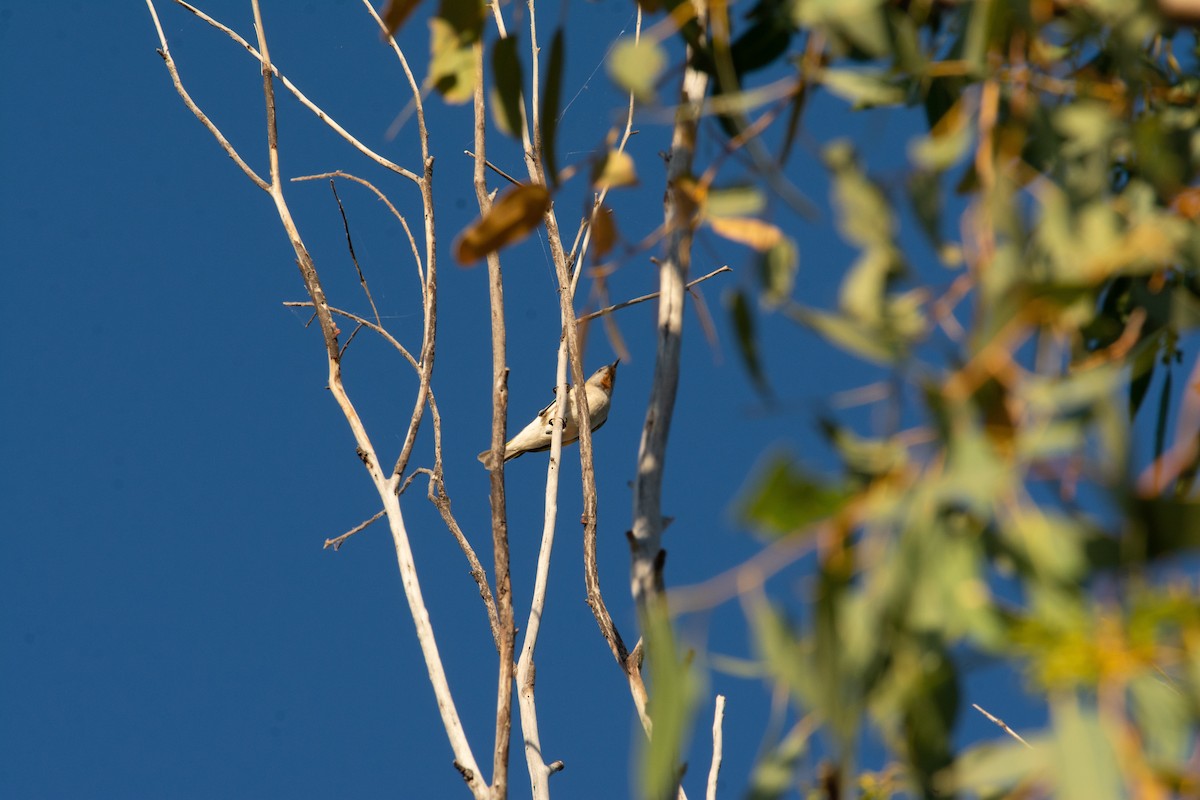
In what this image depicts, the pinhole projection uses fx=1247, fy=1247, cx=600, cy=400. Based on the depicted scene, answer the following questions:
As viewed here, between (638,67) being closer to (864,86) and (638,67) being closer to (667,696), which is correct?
(864,86)

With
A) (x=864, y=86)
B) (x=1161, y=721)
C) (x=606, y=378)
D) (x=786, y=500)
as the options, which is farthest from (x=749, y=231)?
(x=606, y=378)

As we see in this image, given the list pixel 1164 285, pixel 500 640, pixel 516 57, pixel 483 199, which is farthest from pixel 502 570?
pixel 1164 285

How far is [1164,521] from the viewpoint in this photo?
0.66 m

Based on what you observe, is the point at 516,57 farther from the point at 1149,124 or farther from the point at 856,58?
the point at 1149,124

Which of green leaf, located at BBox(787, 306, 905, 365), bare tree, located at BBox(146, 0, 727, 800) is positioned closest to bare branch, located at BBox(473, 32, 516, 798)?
bare tree, located at BBox(146, 0, 727, 800)

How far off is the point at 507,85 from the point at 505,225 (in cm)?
15

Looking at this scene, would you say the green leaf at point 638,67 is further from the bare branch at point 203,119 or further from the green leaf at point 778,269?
the bare branch at point 203,119

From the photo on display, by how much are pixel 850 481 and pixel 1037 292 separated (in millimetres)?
145

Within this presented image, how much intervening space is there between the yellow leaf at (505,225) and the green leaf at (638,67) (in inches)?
5.0

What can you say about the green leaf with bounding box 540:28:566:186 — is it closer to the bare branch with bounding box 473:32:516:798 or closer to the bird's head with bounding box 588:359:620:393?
the bare branch with bounding box 473:32:516:798

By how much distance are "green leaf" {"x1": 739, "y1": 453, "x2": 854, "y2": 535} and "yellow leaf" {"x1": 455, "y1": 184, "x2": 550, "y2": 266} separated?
0.39m

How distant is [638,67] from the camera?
0.88 meters

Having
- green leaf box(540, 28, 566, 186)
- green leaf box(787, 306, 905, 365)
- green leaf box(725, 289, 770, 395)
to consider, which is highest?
green leaf box(540, 28, 566, 186)

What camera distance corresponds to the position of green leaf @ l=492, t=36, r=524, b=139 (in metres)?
1.05
